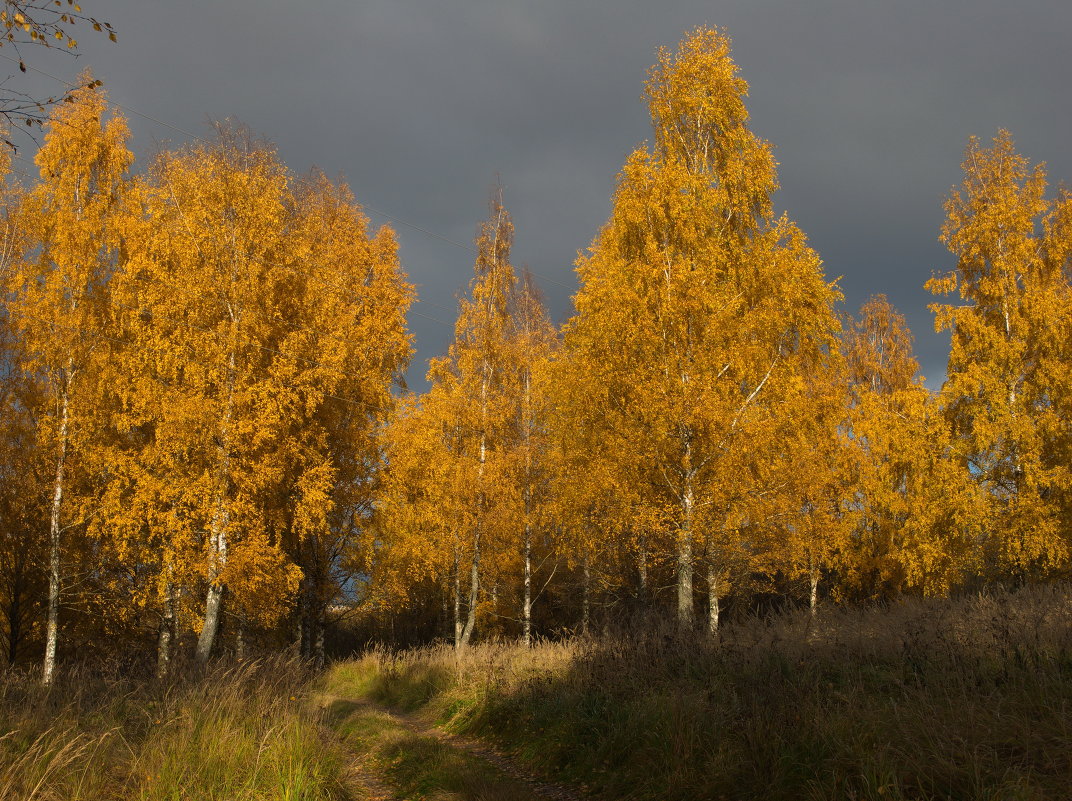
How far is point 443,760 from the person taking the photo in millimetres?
7098

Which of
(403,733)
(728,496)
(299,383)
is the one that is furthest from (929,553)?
(299,383)

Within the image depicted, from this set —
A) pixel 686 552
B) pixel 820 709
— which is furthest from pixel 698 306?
pixel 820 709

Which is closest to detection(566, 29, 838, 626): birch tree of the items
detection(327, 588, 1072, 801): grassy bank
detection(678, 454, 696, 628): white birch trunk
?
detection(678, 454, 696, 628): white birch trunk

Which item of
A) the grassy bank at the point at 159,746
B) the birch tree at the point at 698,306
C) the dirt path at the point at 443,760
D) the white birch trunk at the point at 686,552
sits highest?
the birch tree at the point at 698,306

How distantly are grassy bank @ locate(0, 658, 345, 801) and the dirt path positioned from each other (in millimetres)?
917

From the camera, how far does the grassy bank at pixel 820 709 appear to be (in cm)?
392

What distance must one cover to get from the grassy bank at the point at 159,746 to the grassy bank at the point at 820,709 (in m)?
2.70

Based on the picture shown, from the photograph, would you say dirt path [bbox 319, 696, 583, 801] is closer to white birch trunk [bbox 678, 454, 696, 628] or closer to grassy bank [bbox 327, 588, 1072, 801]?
grassy bank [bbox 327, 588, 1072, 801]

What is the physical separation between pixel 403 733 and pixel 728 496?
6072 mm

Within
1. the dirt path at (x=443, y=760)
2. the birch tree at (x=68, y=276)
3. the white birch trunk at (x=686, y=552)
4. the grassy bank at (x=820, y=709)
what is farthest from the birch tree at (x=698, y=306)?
the birch tree at (x=68, y=276)

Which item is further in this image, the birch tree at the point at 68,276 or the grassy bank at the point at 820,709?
the birch tree at the point at 68,276

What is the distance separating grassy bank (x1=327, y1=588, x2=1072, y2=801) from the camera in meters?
3.92

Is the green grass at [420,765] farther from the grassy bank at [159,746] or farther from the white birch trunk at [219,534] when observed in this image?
the white birch trunk at [219,534]

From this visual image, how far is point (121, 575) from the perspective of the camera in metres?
16.7
